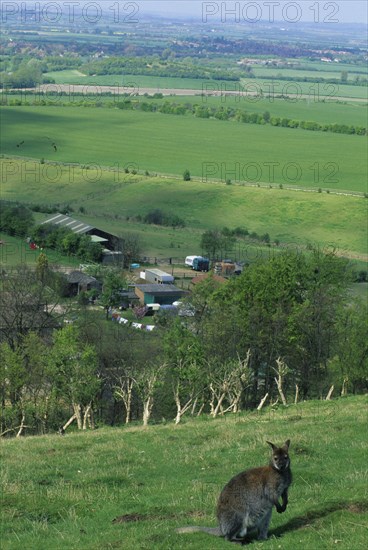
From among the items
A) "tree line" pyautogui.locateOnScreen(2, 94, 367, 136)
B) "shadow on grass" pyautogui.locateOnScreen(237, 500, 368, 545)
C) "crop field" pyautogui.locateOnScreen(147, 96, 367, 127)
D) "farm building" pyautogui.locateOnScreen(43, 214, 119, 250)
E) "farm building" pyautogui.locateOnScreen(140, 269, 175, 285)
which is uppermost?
"shadow on grass" pyautogui.locateOnScreen(237, 500, 368, 545)

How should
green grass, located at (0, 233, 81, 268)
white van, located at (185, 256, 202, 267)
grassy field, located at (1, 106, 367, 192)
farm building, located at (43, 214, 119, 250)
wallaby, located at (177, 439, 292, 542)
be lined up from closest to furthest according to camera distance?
wallaby, located at (177, 439, 292, 542), green grass, located at (0, 233, 81, 268), white van, located at (185, 256, 202, 267), farm building, located at (43, 214, 119, 250), grassy field, located at (1, 106, 367, 192)

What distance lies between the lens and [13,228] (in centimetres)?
8200

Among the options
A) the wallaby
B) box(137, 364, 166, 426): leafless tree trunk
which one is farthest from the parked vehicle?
the wallaby

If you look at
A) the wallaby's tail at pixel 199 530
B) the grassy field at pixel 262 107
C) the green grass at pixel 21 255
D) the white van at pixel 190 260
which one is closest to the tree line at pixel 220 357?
the wallaby's tail at pixel 199 530

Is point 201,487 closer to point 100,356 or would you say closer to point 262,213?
point 100,356

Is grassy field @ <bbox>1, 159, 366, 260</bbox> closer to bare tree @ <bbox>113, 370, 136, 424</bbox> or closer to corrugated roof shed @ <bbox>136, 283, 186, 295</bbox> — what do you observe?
corrugated roof shed @ <bbox>136, 283, 186, 295</bbox>

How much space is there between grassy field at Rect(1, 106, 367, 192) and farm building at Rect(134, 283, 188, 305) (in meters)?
50.3

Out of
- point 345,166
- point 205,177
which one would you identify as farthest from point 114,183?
point 345,166

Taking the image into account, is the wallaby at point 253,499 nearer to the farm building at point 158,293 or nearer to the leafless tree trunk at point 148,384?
the leafless tree trunk at point 148,384

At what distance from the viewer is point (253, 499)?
37.6 feet

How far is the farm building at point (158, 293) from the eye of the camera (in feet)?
214

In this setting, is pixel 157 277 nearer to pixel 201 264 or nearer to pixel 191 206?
pixel 201 264

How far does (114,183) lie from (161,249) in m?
29.2

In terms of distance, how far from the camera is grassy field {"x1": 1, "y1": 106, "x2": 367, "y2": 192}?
411 feet
